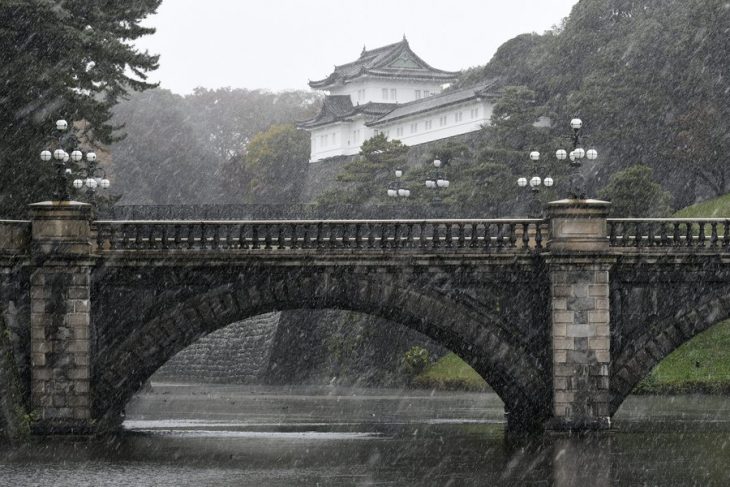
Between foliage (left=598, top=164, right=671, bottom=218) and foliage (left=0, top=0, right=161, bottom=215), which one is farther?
foliage (left=598, top=164, right=671, bottom=218)

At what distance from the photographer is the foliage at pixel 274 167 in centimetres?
11162

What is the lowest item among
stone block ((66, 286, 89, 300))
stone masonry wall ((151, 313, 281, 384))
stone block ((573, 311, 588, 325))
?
stone masonry wall ((151, 313, 281, 384))

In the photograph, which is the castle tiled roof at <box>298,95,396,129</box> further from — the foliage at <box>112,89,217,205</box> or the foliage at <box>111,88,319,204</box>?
the foliage at <box>112,89,217,205</box>

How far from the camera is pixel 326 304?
38250mm

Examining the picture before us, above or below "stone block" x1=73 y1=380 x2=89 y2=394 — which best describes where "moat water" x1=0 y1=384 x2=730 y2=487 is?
below

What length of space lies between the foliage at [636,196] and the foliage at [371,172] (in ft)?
71.2

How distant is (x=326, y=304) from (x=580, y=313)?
6.35 metres

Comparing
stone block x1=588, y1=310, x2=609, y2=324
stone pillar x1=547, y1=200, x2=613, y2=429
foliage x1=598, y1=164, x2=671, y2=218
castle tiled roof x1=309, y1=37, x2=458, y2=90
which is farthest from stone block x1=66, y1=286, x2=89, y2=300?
castle tiled roof x1=309, y1=37, x2=458, y2=90

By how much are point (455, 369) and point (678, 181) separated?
21.1 meters

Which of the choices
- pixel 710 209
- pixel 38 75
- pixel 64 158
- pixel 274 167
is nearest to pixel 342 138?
pixel 274 167

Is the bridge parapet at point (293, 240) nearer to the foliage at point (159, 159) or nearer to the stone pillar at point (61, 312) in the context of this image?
the stone pillar at point (61, 312)

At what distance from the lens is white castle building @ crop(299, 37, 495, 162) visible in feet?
315

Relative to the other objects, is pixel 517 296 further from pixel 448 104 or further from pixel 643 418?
pixel 448 104

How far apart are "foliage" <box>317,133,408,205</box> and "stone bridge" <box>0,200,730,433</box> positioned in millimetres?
48374
